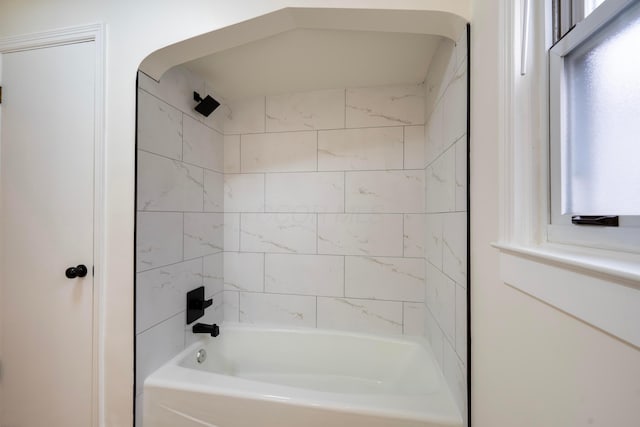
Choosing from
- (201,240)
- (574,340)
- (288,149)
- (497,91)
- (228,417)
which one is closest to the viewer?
(574,340)

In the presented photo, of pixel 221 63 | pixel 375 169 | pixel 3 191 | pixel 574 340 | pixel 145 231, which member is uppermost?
pixel 221 63

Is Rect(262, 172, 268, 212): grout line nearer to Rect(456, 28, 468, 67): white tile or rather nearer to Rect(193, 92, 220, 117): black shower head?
Rect(193, 92, 220, 117): black shower head

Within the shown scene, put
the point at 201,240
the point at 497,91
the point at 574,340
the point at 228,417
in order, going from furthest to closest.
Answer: the point at 201,240
the point at 228,417
the point at 497,91
the point at 574,340

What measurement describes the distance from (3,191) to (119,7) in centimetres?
109

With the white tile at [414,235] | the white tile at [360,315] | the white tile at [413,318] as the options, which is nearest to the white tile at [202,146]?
the white tile at [360,315]

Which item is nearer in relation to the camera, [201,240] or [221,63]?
[221,63]

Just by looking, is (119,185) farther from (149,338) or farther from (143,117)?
(149,338)

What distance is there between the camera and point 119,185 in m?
1.22

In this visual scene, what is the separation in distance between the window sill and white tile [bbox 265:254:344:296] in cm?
127

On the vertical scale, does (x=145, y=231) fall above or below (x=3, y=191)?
below

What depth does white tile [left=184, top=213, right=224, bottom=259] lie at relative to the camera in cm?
156

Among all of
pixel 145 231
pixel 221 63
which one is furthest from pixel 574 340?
pixel 221 63

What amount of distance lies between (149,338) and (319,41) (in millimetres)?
1707

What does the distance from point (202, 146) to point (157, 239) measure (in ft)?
2.25
